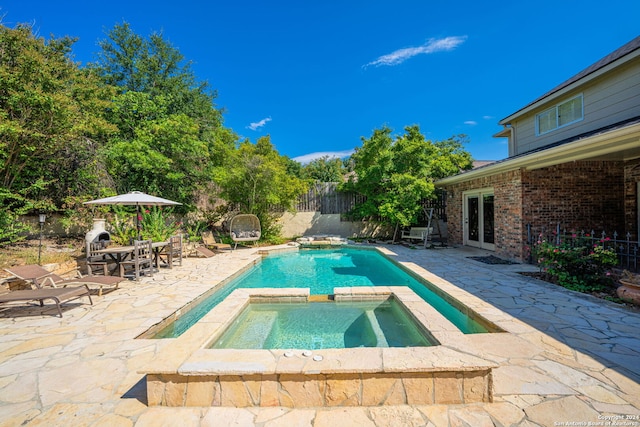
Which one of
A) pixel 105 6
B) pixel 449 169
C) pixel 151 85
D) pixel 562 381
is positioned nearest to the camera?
pixel 562 381

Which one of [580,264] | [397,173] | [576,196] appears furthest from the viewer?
[397,173]

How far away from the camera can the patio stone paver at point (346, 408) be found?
1894 mm

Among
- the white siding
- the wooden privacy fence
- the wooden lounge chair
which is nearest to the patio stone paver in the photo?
the wooden lounge chair

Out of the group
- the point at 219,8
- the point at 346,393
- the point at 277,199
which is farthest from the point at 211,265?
the point at 219,8

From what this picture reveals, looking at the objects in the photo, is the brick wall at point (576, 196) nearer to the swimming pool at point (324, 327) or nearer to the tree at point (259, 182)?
the swimming pool at point (324, 327)

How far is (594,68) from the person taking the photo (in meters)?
7.25

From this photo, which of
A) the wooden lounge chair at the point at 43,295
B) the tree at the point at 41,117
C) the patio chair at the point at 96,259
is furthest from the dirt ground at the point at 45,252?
the wooden lounge chair at the point at 43,295

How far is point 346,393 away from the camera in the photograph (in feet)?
6.70

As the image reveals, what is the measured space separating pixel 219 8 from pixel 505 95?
13.7 metres

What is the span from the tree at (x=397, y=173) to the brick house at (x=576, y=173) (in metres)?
2.59

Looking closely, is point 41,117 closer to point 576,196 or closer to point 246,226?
point 246,226

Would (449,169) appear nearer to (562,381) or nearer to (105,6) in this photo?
(562,381)

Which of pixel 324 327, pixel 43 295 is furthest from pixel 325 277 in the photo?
pixel 43 295

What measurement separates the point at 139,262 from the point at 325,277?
4162mm
